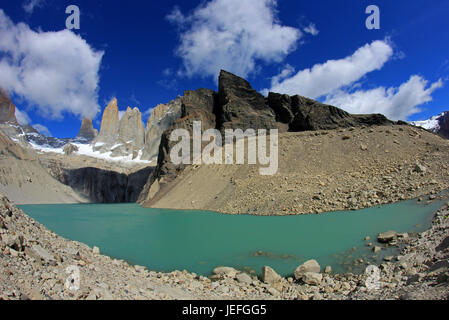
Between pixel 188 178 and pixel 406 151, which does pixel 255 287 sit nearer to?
pixel 406 151

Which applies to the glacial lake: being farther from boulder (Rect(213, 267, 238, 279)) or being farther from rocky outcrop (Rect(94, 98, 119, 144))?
rocky outcrop (Rect(94, 98, 119, 144))

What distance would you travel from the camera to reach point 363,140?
27719mm

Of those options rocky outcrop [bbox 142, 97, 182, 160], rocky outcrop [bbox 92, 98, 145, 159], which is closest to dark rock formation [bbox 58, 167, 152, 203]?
rocky outcrop [bbox 142, 97, 182, 160]

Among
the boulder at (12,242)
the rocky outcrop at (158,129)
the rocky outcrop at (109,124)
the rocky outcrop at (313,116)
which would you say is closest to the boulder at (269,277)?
the boulder at (12,242)

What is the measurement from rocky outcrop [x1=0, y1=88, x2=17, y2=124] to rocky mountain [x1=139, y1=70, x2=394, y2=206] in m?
137

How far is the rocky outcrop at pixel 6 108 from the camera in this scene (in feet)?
451

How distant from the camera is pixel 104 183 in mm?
90062

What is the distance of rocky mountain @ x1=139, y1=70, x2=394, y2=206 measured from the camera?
129 ft

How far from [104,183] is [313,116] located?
250 feet

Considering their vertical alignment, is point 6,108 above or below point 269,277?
above

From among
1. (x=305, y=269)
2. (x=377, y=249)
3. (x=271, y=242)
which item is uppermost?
(x=271, y=242)

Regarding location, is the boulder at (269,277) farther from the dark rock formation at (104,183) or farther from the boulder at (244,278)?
the dark rock formation at (104,183)

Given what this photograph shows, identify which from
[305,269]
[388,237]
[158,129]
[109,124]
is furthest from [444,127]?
[109,124]

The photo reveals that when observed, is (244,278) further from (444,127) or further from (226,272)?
(444,127)
